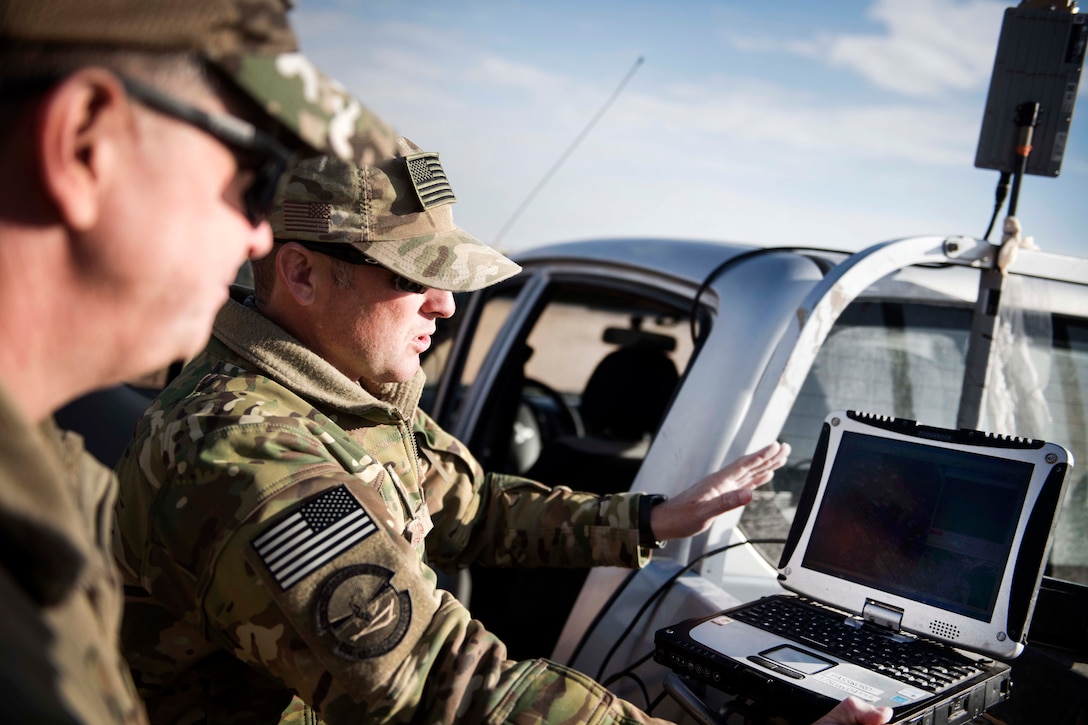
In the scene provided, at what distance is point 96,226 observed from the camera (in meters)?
0.83

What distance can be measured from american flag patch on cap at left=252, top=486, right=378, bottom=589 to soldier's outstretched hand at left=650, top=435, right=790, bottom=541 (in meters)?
0.93

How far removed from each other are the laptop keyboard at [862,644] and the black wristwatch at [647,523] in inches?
13.0

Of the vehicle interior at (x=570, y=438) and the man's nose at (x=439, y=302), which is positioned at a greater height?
the man's nose at (x=439, y=302)

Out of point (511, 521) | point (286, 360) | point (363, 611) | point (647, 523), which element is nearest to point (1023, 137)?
point (647, 523)

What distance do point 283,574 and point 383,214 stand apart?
0.80m

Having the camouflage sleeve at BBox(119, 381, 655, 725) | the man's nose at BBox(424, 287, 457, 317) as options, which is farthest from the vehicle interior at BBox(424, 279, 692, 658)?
the camouflage sleeve at BBox(119, 381, 655, 725)

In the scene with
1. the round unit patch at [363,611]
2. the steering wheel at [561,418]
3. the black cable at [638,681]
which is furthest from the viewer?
the steering wheel at [561,418]

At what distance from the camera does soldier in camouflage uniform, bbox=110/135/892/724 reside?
1.30 metres

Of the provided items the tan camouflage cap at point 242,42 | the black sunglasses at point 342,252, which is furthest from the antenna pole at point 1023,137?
the tan camouflage cap at point 242,42

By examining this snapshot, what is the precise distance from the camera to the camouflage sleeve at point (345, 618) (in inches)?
50.2

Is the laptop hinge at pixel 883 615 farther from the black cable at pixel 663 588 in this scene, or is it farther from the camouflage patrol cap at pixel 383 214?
the camouflage patrol cap at pixel 383 214

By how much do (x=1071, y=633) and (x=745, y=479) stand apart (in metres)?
0.71

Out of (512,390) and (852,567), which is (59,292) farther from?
(512,390)

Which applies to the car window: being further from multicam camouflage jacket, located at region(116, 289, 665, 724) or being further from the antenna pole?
multicam camouflage jacket, located at region(116, 289, 665, 724)
